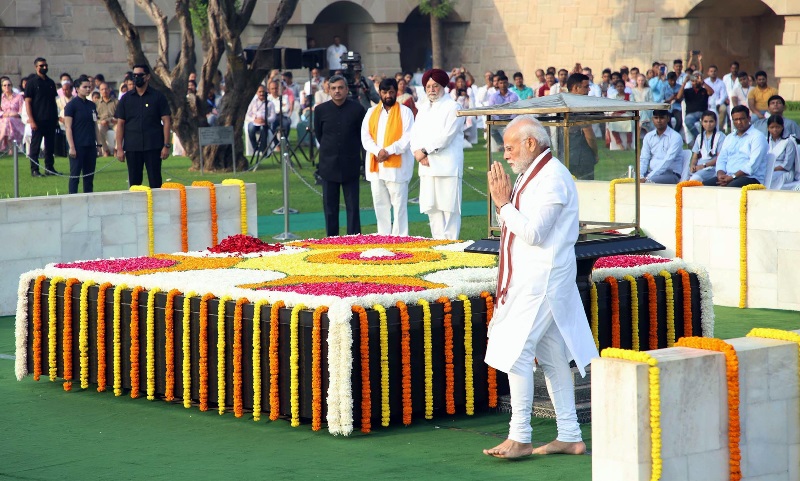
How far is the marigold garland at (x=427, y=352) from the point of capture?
7.22 meters

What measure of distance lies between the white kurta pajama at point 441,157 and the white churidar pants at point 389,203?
14.0 inches

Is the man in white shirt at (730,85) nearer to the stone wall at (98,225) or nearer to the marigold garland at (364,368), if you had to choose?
the stone wall at (98,225)

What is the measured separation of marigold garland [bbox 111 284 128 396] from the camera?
7.97 meters

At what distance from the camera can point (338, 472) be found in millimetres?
6301

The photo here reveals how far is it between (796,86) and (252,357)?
1118 inches

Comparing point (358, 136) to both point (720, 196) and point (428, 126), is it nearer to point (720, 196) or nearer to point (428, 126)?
point (428, 126)

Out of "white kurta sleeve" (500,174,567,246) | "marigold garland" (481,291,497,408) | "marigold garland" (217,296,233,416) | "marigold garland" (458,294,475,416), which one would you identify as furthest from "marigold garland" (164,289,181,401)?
"white kurta sleeve" (500,174,567,246)

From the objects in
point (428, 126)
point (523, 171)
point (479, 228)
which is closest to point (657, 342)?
point (523, 171)

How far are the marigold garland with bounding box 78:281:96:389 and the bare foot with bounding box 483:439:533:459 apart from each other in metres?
2.88

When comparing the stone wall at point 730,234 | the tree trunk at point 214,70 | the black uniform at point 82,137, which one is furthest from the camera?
the tree trunk at point 214,70

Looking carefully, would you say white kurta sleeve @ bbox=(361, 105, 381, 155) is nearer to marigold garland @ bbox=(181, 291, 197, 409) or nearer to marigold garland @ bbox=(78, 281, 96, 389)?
marigold garland @ bbox=(78, 281, 96, 389)

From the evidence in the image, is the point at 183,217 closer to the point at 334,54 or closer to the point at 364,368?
the point at 364,368

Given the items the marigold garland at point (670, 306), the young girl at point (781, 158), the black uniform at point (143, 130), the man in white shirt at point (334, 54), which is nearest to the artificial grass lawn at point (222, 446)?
the marigold garland at point (670, 306)

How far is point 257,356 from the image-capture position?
7.27 meters
